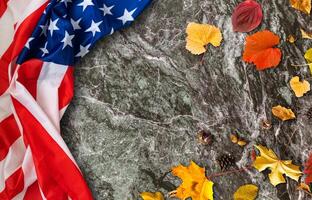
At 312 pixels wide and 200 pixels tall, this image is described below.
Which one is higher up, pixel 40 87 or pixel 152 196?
pixel 40 87

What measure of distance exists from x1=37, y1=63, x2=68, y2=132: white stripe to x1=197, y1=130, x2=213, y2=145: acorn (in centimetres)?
43

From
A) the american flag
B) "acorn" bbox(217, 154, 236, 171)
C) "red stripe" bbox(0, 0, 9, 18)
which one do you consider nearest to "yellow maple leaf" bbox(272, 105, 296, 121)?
"acorn" bbox(217, 154, 236, 171)

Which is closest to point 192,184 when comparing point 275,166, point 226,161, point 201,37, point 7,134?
point 226,161

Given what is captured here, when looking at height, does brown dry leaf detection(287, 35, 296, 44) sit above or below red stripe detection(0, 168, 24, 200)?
below

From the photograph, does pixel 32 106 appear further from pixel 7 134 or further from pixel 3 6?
pixel 3 6

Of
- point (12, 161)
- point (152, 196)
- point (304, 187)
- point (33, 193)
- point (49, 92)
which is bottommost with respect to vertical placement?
point (304, 187)

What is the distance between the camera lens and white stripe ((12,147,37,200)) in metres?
1.31

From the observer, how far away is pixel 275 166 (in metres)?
1.32

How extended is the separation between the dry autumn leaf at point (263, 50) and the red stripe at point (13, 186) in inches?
30.6

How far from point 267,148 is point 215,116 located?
0.18 metres

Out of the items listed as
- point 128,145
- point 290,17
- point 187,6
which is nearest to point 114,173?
point 128,145

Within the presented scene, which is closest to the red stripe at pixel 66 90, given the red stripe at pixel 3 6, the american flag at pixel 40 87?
the american flag at pixel 40 87

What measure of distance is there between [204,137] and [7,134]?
1.94ft

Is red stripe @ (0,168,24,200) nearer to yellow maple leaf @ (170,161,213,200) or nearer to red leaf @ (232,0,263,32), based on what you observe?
yellow maple leaf @ (170,161,213,200)
